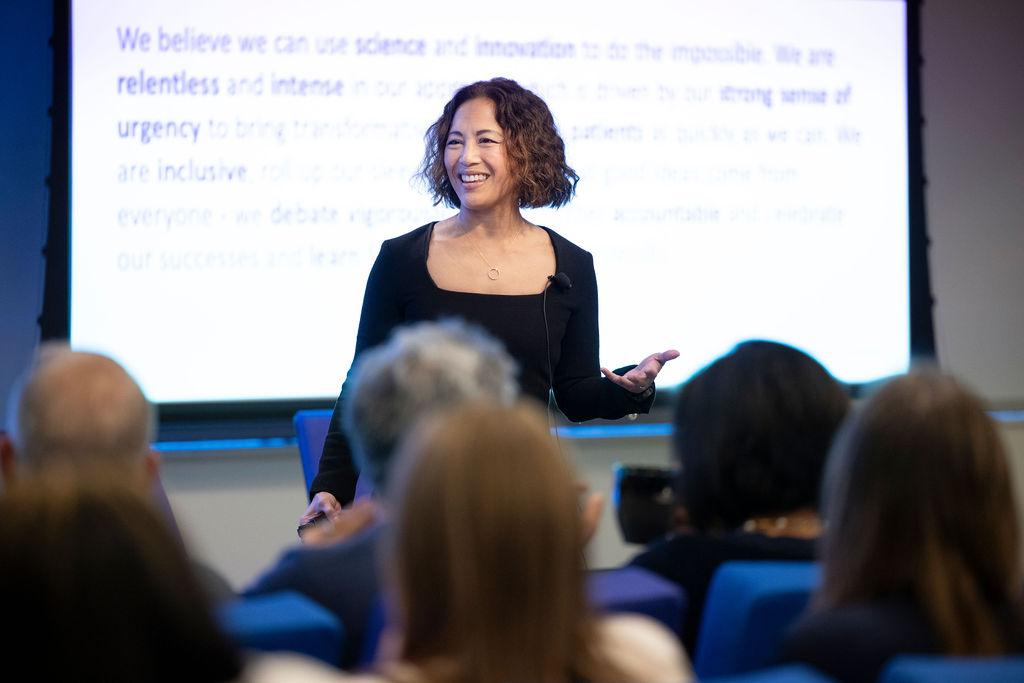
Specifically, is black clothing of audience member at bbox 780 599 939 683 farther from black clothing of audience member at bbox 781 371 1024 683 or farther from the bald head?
the bald head

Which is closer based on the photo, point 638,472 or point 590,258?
point 638,472

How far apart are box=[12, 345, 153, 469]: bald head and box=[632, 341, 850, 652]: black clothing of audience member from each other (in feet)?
2.43

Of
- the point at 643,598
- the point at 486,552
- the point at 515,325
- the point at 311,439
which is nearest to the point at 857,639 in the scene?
the point at 643,598

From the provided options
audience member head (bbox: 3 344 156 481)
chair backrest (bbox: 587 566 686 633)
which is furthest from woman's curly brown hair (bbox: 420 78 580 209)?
chair backrest (bbox: 587 566 686 633)

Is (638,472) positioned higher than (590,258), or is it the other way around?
(590,258)

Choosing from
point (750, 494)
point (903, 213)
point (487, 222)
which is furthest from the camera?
point (903, 213)

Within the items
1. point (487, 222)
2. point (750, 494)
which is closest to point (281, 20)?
point (487, 222)

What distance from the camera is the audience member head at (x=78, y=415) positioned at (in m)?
1.49

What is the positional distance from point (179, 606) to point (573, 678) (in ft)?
1.24

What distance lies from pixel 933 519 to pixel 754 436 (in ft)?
1.52

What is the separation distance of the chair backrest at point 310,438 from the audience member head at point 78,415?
5.10ft

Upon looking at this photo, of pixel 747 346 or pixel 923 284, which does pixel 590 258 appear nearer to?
pixel 747 346

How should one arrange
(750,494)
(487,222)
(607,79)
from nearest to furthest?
(750,494)
(487,222)
(607,79)

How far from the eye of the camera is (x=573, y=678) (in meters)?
1.10
